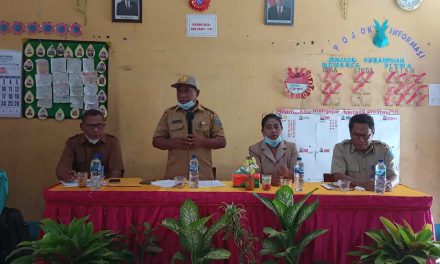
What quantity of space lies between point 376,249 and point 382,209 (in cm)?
30

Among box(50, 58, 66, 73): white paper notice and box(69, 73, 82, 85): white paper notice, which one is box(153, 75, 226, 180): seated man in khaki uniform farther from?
box(50, 58, 66, 73): white paper notice

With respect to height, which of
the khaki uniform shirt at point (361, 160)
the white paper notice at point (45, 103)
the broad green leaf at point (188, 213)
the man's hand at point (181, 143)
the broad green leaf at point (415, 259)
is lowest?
the broad green leaf at point (415, 259)

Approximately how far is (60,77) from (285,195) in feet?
9.02

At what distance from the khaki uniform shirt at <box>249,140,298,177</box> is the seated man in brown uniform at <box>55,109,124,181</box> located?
48.8 inches

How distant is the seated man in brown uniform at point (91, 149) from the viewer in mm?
3617

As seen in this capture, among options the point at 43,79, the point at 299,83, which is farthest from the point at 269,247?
the point at 43,79

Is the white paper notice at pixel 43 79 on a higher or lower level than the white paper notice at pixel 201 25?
lower

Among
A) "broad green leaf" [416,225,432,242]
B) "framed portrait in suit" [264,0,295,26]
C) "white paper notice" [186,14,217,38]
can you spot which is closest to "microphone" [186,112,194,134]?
"white paper notice" [186,14,217,38]

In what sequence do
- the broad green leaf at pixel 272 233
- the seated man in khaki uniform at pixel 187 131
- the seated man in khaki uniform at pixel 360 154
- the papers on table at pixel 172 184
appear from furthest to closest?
the seated man in khaki uniform at pixel 187 131 < the seated man in khaki uniform at pixel 360 154 < the papers on table at pixel 172 184 < the broad green leaf at pixel 272 233

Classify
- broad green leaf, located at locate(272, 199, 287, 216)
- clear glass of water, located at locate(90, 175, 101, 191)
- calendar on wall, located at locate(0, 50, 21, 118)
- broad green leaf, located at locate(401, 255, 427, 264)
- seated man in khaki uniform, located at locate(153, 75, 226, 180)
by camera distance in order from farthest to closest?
calendar on wall, located at locate(0, 50, 21, 118) < seated man in khaki uniform, located at locate(153, 75, 226, 180) < clear glass of water, located at locate(90, 175, 101, 191) < broad green leaf, located at locate(272, 199, 287, 216) < broad green leaf, located at locate(401, 255, 427, 264)

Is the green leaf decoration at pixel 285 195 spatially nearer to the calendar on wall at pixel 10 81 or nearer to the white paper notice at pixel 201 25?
the white paper notice at pixel 201 25

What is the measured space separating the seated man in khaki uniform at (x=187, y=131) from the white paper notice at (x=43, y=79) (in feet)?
4.77

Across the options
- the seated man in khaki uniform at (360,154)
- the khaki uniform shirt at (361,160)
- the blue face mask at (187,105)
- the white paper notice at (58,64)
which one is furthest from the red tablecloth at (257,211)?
the white paper notice at (58,64)

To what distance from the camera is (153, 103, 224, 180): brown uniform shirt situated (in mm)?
3574
